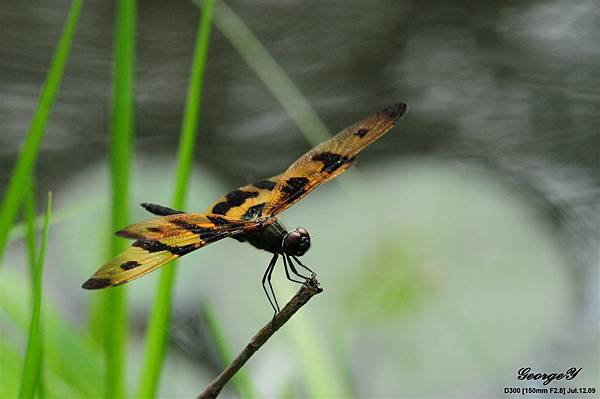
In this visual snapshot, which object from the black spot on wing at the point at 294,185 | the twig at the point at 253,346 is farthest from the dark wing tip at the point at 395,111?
the twig at the point at 253,346

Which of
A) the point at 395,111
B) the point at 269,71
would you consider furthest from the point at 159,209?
the point at 269,71

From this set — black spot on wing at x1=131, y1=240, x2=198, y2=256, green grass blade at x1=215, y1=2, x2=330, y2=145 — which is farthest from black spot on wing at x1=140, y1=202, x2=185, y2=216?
green grass blade at x1=215, y1=2, x2=330, y2=145

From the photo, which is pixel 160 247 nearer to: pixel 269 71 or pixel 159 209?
pixel 159 209

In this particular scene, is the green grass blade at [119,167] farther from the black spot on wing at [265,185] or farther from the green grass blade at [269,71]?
the green grass blade at [269,71]

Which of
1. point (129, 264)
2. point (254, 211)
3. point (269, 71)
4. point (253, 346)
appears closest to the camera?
point (253, 346)

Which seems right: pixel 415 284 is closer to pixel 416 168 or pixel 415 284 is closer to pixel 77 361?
pixel 416 168

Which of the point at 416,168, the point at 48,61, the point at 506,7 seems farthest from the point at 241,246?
the point at 506,7

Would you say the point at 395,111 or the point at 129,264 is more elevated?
the point at 395,111
